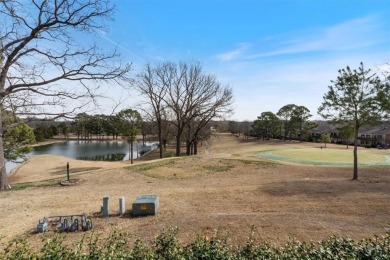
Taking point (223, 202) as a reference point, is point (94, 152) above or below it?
below

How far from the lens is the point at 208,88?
32.8m

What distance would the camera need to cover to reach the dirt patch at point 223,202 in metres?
8.20

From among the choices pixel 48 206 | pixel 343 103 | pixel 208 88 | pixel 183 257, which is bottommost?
pixel 48 206

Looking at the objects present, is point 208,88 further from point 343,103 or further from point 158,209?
point 158,209

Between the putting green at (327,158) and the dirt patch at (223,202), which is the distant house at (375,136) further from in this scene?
the dirt patch at (223,202)

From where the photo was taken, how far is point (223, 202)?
1162 cm

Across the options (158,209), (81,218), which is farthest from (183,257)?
(158,209)

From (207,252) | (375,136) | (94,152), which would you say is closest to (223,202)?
(207,252)

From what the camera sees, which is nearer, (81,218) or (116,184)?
(81,218)

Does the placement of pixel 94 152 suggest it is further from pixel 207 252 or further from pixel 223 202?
pixel 207 252

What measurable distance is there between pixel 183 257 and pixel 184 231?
4.01m

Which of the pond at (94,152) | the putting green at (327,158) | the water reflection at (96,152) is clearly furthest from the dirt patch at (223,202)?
the water reflection at (96,152)

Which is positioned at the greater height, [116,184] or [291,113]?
[291,113]

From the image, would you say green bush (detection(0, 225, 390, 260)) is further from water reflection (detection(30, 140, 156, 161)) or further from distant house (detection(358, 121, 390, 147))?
distant house (detection(358, 121, 390, 147))
